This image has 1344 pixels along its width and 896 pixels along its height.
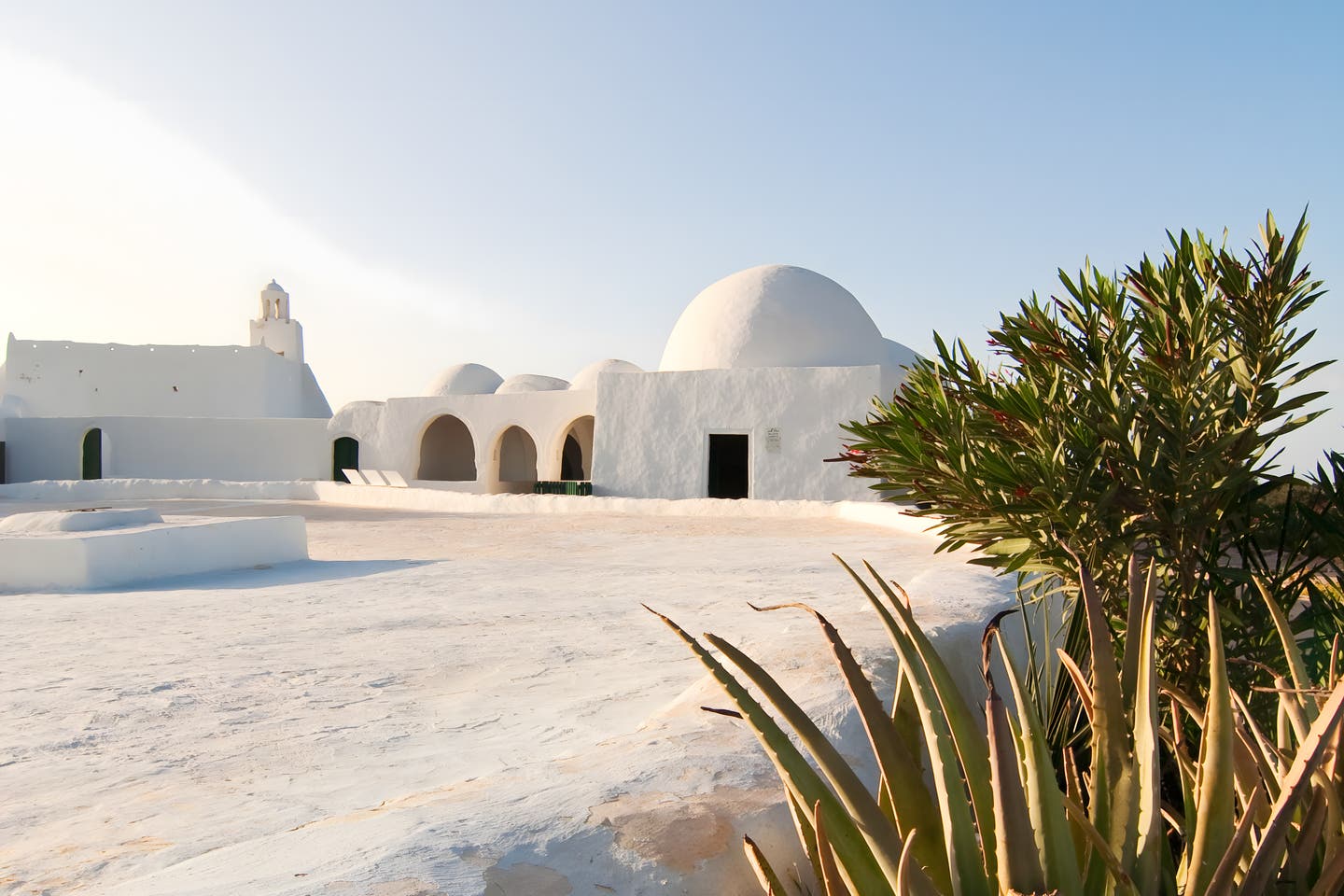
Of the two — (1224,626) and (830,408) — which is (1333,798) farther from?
(830,408)

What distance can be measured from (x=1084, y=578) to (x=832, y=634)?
0.35 metres

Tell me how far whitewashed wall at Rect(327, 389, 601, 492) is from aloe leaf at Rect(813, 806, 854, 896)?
1854 centimetres

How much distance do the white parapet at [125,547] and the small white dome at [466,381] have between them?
74.9 ft

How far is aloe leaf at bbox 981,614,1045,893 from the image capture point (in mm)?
1018

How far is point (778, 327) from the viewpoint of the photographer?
60.2 ft

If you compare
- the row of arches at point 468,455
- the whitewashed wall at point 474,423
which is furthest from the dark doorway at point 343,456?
the whitewashed wall at point 474,423

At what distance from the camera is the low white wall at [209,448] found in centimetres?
2466

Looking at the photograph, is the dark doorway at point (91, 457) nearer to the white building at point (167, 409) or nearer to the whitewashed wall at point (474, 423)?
the white building at point (167, 409)

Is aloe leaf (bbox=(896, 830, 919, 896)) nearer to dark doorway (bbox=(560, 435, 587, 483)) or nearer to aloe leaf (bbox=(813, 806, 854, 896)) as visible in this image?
aloe leaf (bbox=(813, 806, 854, 896))

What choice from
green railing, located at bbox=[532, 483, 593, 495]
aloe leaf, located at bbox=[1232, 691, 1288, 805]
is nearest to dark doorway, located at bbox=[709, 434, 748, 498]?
green railing, located at bbox=[532, 483, 593, 495]

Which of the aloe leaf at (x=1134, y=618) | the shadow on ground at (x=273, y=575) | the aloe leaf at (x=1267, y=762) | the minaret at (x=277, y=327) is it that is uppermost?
the minaret at (x=277, y=327)

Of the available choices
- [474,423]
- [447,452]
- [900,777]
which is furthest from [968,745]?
[447,452]

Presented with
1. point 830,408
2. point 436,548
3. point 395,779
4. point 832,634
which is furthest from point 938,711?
point 830,408

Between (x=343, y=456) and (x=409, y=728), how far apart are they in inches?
918
